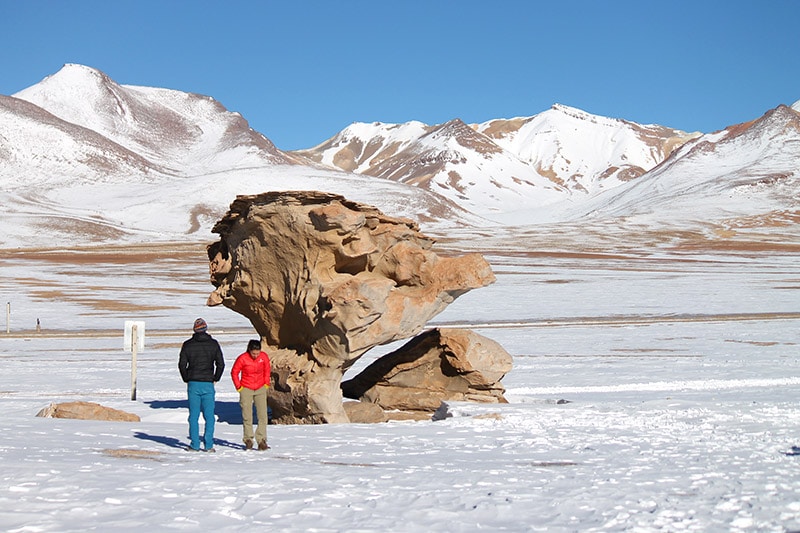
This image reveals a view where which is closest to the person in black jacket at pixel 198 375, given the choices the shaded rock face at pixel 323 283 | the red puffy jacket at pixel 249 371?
the red puffy jacket at pixel 249 371

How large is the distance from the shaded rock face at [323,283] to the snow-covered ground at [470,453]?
4.32 feet

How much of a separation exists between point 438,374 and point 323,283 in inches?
135

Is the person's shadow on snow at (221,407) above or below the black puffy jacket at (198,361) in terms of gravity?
below

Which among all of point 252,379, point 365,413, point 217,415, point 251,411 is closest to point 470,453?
point 251,411

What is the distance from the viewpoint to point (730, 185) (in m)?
185

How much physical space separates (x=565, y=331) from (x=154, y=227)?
407 feet

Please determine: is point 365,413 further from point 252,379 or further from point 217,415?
point 252,379

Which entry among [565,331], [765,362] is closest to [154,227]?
[565,331]

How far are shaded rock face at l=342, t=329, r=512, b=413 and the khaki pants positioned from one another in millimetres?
5965

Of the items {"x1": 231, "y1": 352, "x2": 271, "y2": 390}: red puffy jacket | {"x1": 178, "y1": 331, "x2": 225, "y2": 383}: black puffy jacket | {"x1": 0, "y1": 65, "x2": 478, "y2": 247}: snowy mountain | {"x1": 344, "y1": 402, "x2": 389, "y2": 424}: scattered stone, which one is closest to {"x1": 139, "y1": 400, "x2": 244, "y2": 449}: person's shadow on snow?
{"x1": 231, "y1": 352, "x2": 271, "y2": 390}: red puffy jacket

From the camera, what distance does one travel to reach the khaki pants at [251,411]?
11398 mm

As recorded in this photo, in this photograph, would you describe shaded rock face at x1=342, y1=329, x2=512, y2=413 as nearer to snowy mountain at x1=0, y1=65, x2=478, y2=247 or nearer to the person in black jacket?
the person in black jacket

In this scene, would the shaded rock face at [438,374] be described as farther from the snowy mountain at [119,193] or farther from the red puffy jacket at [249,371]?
the snowy mountain at [119,193]

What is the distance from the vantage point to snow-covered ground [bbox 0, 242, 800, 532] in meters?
7.52
